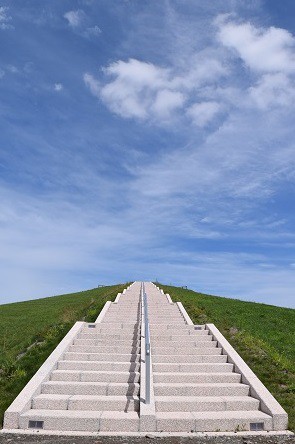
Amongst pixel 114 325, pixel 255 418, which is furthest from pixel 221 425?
pixel 114 325

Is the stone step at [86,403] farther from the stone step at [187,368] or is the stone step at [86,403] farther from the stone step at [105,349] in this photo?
the stone step at [105,349]

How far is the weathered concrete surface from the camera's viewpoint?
332 inches

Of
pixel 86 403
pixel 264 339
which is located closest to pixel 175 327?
pixel 264 339

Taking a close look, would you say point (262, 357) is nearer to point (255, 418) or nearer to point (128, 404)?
point (255, 418)

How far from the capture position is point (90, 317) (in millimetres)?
20047

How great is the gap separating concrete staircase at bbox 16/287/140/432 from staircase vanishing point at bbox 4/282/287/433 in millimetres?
21

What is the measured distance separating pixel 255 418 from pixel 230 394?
1468 millimetres

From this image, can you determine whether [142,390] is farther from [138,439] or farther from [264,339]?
[264,339]

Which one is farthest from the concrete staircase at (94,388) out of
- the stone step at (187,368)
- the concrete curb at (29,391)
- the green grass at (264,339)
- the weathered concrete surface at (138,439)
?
the green grass at (264,339)

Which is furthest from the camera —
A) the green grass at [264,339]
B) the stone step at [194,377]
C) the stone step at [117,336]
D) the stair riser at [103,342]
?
the stone step at [117,336]

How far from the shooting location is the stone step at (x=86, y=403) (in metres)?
9.90

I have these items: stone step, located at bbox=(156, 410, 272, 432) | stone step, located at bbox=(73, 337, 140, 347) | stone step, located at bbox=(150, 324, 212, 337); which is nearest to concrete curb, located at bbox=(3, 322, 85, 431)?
stone step, located at bbox=(73, 337, 140, 347)

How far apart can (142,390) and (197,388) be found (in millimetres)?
1603

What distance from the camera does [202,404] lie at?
10.0 metres
